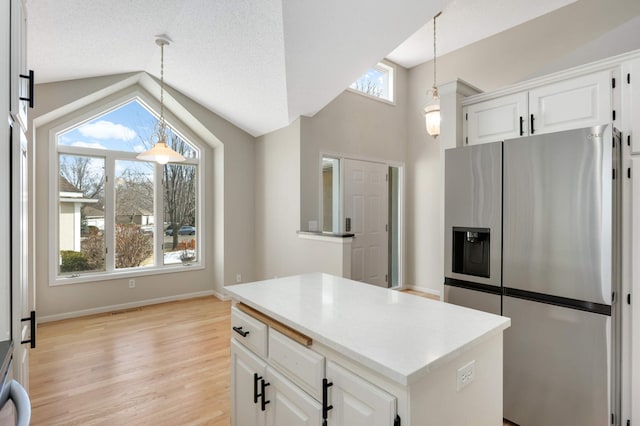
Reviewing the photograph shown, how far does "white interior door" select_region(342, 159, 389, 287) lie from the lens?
4863 mm

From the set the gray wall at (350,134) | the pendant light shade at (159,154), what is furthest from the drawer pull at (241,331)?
the gray wall at (350,134)

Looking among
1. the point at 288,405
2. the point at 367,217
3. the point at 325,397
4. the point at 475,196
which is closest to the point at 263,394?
the point at 288,405

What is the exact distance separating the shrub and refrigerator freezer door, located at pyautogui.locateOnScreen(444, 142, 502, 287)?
176 inches

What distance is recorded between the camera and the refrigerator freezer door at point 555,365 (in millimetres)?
1809

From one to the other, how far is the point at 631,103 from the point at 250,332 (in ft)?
8.16

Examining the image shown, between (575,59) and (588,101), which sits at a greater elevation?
(575,59)

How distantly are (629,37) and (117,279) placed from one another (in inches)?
260

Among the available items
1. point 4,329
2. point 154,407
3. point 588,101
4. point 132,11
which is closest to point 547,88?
point 588,101

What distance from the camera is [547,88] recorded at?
2223mm

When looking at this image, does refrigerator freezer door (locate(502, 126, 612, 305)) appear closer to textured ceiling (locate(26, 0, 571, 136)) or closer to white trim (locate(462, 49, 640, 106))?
white trim (locate(462, 49, 640, 106))

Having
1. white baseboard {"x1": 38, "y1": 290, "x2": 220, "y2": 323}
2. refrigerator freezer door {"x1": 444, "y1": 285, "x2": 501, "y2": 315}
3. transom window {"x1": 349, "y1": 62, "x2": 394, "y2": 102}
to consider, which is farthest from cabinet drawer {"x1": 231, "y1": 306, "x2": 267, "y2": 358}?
transom window {"x1": 349, "y1": 62, "x2": 394, "y2": 102}

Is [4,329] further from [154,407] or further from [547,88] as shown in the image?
[547,88]

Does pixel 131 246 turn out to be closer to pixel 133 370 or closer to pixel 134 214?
pixel 134 214

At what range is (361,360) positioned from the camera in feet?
3.38
